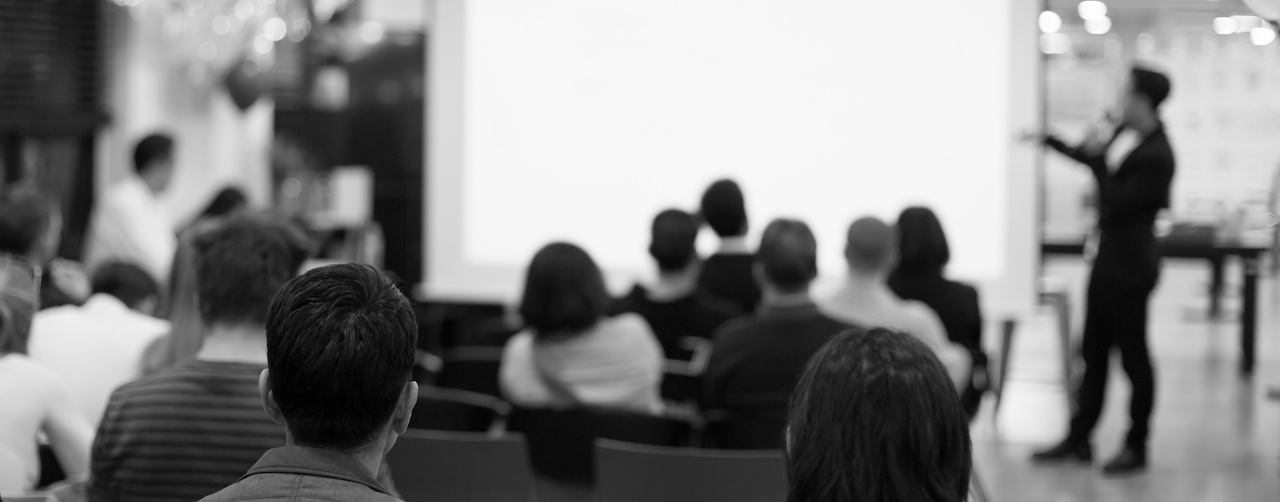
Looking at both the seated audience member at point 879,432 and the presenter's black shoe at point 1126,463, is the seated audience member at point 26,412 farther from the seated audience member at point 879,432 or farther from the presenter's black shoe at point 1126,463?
the presenter's black shoe at point 1126,463

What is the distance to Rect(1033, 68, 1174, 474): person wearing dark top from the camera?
4395mm

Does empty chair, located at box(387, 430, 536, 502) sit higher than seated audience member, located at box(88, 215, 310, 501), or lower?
lower

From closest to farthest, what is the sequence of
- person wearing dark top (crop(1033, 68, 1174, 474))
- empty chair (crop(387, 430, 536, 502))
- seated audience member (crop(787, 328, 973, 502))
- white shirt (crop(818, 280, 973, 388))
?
seated audience member (crop(787, 328, 973, 502)) → empty chair (crop(387, 430, 536, 502)) → white shirt (crop(818, 280, 973, 388)) → person wearing dark top (crop(1033, 68, 1174, 474))

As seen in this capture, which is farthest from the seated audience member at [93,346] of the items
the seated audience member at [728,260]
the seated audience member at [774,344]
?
the seated audience member at [728,260]

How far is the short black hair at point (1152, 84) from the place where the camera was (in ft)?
14.5

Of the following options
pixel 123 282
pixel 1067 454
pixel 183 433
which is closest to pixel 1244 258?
pixel 1067 454

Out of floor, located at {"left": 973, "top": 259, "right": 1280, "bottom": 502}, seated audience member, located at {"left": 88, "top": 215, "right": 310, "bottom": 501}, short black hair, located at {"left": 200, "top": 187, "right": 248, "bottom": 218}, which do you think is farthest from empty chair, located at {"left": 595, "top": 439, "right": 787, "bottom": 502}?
short black hair, located at {"left": 200, "top": 187, "right": 248, "bottom": 218}

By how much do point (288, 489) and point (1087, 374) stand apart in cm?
393

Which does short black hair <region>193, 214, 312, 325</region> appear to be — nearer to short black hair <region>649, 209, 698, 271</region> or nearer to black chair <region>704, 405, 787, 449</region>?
black chair <region>704, 405, 787, 449</region>

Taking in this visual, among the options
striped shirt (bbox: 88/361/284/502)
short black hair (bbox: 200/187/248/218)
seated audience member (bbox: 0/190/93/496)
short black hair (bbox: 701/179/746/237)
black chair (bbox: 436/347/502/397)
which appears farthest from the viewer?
short black hair (bbox: 200/187/248/218)

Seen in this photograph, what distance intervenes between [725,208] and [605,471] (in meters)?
2.26

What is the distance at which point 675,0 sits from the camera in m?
5.98

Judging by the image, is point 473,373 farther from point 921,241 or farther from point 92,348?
point 921,241

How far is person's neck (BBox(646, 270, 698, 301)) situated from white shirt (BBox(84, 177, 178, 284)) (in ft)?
9.04
